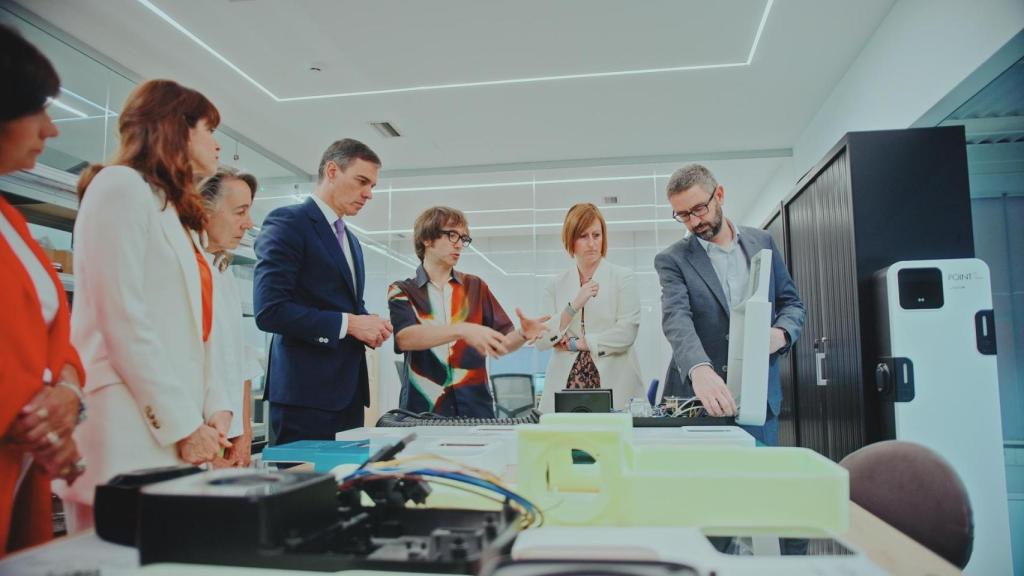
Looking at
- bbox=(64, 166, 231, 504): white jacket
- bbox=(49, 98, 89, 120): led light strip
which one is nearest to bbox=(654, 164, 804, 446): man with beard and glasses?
bbox=(64, 166, 231, 504): white jacket

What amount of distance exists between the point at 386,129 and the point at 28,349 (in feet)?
13.8

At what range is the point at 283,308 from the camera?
181 centimetres

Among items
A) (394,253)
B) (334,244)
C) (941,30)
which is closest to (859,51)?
(941,30)

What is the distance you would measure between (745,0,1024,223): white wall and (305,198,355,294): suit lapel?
2.55 m

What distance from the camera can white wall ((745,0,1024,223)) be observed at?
2.43 m

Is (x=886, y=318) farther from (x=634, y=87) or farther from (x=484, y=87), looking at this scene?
(x=484, y=87)

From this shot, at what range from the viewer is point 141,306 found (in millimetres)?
1235

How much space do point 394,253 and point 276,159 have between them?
1626 millimetres

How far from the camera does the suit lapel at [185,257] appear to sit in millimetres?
1354

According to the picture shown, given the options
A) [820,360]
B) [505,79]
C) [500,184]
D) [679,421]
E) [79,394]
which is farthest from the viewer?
[500,184]

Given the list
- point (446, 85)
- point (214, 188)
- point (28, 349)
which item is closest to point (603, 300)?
point (214, 188)

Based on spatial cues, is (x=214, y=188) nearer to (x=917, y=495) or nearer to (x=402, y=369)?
(x=402, y=369)

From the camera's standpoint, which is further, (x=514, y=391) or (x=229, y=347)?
(x=514, y=391)

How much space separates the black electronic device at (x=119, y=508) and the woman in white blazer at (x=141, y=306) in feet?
1.19
